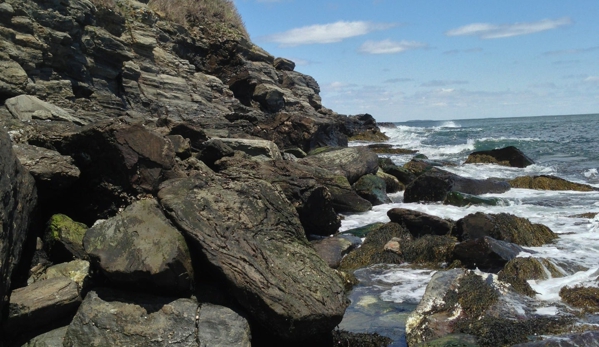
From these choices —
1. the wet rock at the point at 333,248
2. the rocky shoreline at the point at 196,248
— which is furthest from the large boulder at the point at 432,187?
the wet rock at the point at 333,248

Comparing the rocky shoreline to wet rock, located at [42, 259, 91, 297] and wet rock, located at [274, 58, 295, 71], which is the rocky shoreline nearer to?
wet rock, located at [42, 259, 91, 297]

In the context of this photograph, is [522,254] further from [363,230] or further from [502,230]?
[363,230]

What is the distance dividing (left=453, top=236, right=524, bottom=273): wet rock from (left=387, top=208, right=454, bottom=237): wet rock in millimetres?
1642

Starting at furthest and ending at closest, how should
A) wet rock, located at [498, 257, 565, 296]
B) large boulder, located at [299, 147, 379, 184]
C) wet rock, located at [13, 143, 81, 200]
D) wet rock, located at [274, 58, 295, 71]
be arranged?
wet rock, located at [274, 58, 295, 71], large boulder, located at [299, 147, 379, 184], wet rock, located at [498, 257, 565, 296], wet rock, located at [13, 143, 81, 200]

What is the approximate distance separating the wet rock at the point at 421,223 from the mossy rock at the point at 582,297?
3.40 metres

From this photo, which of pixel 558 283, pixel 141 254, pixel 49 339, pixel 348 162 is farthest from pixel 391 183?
pixel 49 339

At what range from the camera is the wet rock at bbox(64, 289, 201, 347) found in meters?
5.29

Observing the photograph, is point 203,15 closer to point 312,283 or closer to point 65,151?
point 65,151

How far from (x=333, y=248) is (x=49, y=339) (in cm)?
565

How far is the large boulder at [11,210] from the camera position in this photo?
5348 millimetres

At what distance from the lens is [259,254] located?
20.2ft

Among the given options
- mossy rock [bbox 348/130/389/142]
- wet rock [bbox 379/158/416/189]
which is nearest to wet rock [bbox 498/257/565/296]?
wet rock [bbox 379/158/416/189]

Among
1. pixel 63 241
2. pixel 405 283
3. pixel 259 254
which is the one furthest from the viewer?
pixel 405 283

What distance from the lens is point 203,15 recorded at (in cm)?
3381
